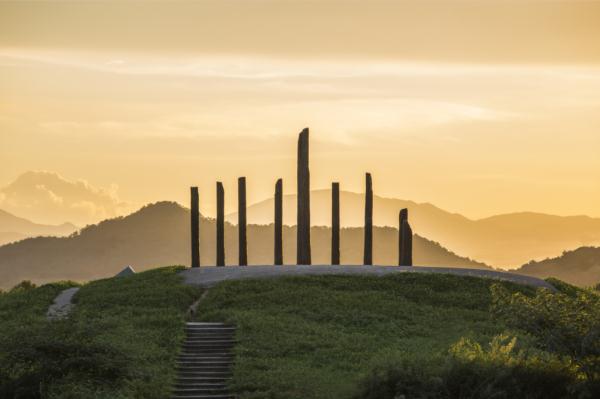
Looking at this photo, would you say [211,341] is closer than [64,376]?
No

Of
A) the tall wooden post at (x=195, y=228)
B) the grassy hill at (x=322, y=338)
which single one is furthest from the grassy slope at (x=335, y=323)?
the tall wooden post at (x=195, y=228)

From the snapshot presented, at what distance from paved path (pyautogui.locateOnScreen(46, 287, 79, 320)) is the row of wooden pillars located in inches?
322

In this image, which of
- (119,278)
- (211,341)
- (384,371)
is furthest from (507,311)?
(119,278)

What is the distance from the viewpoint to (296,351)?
1946 inches

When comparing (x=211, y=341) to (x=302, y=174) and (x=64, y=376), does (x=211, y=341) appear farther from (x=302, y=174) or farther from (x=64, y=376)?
(x=302, y=174)

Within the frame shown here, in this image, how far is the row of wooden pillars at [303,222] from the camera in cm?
6800

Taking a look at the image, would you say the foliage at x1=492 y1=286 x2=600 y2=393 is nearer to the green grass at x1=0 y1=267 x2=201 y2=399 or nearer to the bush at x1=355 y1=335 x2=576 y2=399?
the bush at x1=355 y1=335 x2=576 y2=399

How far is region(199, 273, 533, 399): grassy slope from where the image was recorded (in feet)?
149

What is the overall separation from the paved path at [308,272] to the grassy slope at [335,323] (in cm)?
150

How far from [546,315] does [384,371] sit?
5914 millimetres

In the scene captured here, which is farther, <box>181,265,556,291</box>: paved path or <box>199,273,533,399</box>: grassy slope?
<box>181,265,556,291</box>: paved path

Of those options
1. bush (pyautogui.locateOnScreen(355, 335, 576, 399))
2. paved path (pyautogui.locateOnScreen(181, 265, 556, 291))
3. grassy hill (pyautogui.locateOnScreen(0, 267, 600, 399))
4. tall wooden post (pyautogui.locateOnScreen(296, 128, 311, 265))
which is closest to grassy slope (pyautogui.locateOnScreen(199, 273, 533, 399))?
grassy hill (pyautogui.locateOnScreen(0, 267, 600, 399))

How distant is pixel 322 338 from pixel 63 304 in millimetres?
18275

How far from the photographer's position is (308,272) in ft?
212
